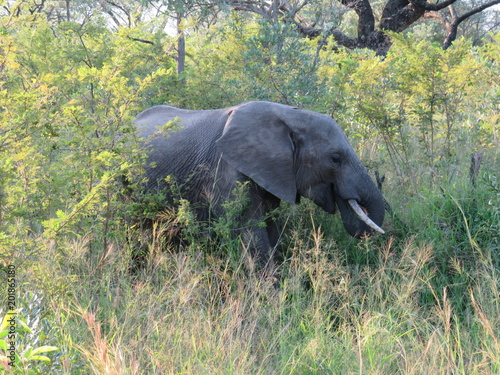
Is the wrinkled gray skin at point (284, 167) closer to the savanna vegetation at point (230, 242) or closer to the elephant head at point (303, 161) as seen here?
the elephant head at point (303, 161)

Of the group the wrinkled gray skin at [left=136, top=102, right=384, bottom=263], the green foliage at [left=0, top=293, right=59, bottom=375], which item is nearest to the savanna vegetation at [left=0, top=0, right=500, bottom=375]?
the green foliage at [left=0, top=293, right=59, bottom=375]

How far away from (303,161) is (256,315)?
1.68 metres

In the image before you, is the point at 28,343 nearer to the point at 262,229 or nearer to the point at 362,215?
the point at 262,229

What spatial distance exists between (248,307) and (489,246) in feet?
6.54

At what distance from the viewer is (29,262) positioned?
349 centimetres

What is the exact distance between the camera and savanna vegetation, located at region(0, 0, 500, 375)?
3.07 m

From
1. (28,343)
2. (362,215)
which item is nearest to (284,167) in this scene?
(362,215)

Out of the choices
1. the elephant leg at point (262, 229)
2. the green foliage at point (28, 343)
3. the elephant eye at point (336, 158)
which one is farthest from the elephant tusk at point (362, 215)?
the green foliage at point (28, 343)

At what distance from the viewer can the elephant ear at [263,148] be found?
4.70 meters

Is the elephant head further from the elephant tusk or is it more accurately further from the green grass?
the green grass

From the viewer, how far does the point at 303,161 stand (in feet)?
15.8

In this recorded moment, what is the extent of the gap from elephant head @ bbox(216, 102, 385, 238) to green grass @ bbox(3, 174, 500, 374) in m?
0.36

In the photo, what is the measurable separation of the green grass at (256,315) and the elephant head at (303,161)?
365 millimetres

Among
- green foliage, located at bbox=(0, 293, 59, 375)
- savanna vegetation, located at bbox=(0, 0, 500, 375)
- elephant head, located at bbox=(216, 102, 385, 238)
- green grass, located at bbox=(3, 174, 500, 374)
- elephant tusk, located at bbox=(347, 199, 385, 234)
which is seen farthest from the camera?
elephant head, located at bbox=(216, 102, 385, 238)
